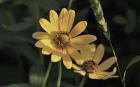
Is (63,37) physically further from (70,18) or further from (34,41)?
(34,41)

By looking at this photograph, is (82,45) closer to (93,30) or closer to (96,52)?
(96,52)

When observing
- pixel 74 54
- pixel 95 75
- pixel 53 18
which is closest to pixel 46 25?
pixel 53 18

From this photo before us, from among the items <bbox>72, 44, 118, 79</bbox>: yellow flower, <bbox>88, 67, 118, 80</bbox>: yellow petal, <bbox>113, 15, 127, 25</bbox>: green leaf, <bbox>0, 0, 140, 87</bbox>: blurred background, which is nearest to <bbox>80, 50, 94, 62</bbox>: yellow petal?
<bbox>72, 44, 118, 79</bbox>: yellow flower

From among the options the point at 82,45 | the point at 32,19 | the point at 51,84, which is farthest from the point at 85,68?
the point at 32,19

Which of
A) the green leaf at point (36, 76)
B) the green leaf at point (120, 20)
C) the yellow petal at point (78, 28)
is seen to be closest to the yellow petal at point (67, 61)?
the yellow petal at point (78, 28)

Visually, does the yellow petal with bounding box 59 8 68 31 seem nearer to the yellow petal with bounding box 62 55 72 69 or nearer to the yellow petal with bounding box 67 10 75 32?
the yellow petal with bounding box 67 10 75 32
